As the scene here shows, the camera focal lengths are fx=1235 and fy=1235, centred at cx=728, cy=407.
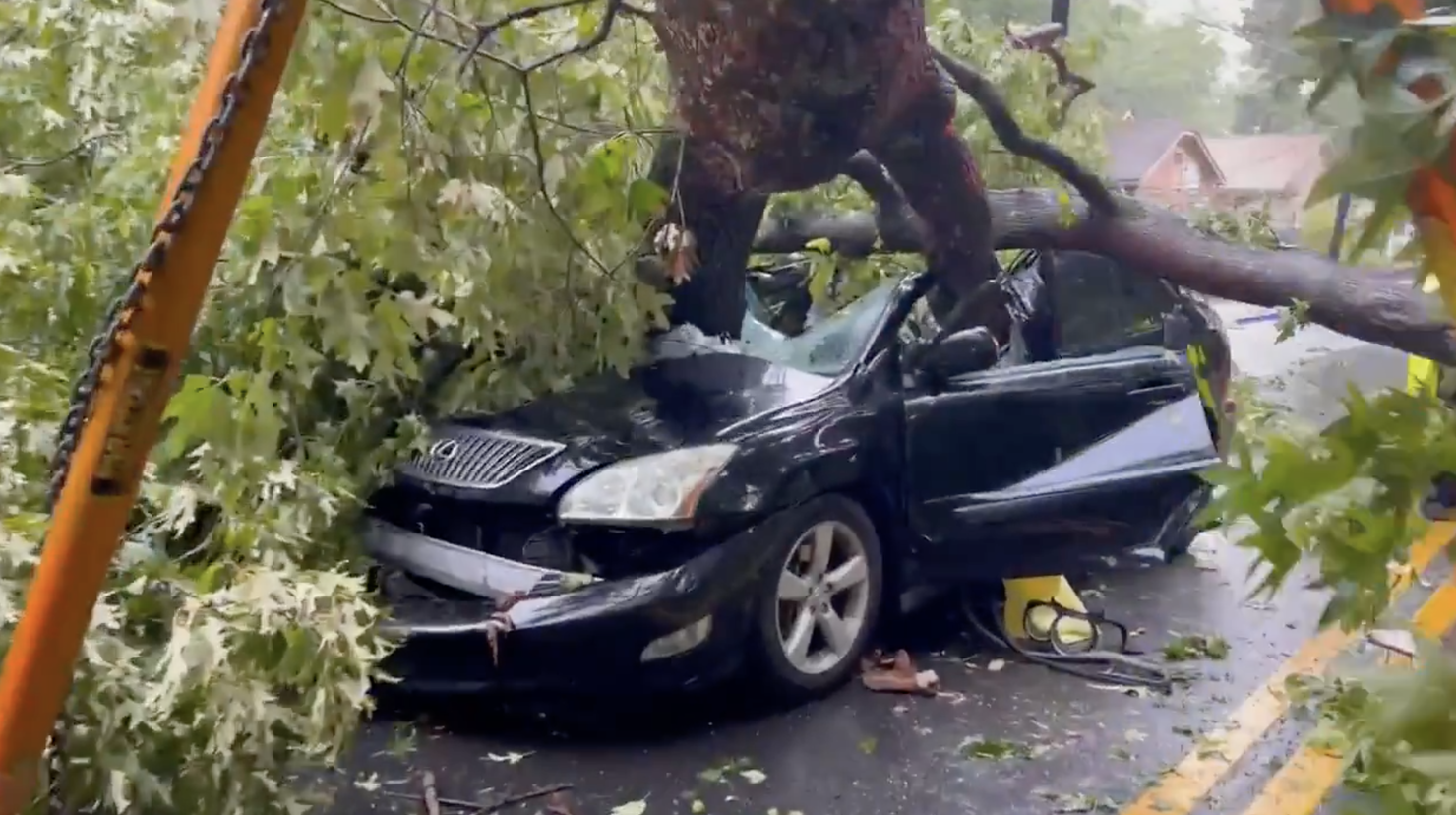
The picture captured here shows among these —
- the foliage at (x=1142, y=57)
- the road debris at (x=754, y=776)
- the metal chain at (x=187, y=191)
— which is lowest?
the road debris at (x=754, y=776)

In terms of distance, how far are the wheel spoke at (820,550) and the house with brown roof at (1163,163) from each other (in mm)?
1135

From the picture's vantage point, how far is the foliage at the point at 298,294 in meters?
2.03

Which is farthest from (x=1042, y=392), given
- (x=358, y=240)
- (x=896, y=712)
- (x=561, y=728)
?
(x=358, y=240)

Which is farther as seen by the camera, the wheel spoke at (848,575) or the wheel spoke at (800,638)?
the wheel spoke at (848,575)

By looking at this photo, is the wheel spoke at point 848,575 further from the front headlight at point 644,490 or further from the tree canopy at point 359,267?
the tree canopy at point 359,267

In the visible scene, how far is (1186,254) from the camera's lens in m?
2.88

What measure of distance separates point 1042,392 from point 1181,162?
1210mm

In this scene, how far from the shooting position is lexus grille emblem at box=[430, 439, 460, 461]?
3.22 metres

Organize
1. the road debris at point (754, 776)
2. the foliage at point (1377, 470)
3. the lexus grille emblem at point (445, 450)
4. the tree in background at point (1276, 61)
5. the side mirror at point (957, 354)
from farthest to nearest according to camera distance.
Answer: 1. the side mirror at point (957, 354)
2. the lexus grille emblem at point (445, 450)
3. the road debris at point (754, 776)
4. the tree in background at point (1276, 61)
5. the foliage at point (1377, 470)

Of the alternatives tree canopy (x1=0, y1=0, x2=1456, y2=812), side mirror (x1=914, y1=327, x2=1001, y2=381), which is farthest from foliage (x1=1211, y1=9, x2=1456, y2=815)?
side mirror (x1=914, y1=327, x2=1001, y2=381)

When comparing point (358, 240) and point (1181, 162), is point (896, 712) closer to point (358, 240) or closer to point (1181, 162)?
point (1181, 162)

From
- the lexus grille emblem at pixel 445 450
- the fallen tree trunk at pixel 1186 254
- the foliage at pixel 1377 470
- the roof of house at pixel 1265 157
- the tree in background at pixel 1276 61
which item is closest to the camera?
the foliage at pixel 1377 470

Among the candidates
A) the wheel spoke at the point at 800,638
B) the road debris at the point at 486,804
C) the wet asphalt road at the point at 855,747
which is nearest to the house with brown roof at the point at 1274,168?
the wet asphalt road at the point at 855,747

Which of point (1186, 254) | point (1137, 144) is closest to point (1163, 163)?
point (1137, 144)
